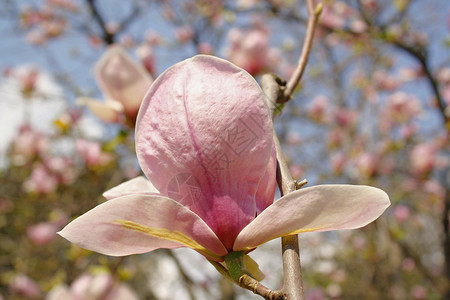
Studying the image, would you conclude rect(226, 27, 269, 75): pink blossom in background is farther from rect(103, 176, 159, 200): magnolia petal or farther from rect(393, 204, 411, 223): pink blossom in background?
rect(393, 204, 411, 223): pink blossom in background

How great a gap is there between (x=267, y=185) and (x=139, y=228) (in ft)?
0.37

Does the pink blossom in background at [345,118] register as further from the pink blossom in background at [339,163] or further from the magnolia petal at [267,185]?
the magnolia petal at [267,185]

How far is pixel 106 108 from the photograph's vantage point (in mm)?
884

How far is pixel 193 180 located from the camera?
0.33 metres

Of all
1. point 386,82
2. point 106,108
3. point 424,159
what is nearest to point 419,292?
point 424,159

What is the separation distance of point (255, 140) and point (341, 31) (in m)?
1.52

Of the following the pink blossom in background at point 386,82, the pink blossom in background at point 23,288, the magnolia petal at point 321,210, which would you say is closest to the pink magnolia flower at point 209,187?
the magnolia petal at point 321,210

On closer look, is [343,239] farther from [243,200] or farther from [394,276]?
[243,200]

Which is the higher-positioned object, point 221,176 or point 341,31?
point 221,176

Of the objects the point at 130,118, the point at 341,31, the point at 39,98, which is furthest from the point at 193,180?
the point at 39,98

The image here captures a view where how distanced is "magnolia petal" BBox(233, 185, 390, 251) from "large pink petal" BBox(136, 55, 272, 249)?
39 millimetres

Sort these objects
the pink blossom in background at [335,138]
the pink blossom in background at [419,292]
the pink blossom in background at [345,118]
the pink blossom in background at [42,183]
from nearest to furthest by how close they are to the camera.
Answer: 1. the pink blossom in background at [42,183]
2. the pink blossom in background at [419,292]
3. the pink blossom in background at [335,138]
4. the pink blossom in background at [345,118]

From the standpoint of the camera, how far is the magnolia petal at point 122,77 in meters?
0.83

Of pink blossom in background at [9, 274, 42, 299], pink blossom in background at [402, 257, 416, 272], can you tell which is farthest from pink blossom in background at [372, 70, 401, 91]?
pink blossom in background at [9, 274, 42, 299]
